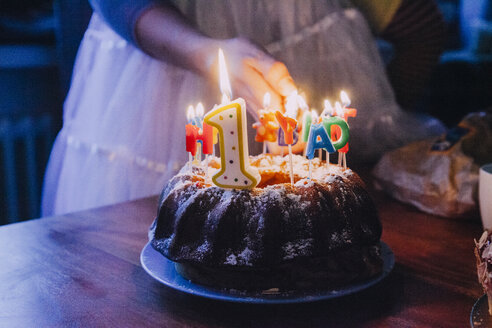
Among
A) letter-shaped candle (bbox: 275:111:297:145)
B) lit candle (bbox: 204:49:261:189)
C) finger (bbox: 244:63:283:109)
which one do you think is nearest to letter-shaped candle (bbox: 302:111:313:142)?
letter-shaped candle (bbox: 275:111:297:145)

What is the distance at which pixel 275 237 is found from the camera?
0.63 meters

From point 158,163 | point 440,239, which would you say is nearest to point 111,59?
point 158,163

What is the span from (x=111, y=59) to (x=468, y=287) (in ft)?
3.89

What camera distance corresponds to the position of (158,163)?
1462 millimetres

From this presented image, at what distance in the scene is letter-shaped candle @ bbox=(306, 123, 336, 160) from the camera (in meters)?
0.71

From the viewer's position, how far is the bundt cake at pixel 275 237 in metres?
0.63

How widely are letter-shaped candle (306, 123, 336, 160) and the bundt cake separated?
0.17 feet

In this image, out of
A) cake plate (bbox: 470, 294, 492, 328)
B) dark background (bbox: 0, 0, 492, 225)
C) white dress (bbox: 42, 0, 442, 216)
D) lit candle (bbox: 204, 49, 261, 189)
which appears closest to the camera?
cake plate (bbox: 470, 294, 492, 328)

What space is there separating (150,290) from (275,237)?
0.20 metres

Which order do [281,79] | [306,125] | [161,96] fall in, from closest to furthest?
1. [306,125]
2. [281,79]
3. [161,96]

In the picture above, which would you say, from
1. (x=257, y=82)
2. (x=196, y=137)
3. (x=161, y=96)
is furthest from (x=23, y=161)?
(x=196, y=137)

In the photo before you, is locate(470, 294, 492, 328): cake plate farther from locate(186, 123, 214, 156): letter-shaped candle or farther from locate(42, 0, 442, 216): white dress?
locate(42, 0, 442, 216): white dress

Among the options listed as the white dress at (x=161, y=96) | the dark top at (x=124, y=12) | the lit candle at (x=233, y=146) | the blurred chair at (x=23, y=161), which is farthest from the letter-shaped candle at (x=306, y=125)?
the blurred chair at (x=23, y=161)

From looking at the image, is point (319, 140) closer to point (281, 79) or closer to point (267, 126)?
point (267, 126)
